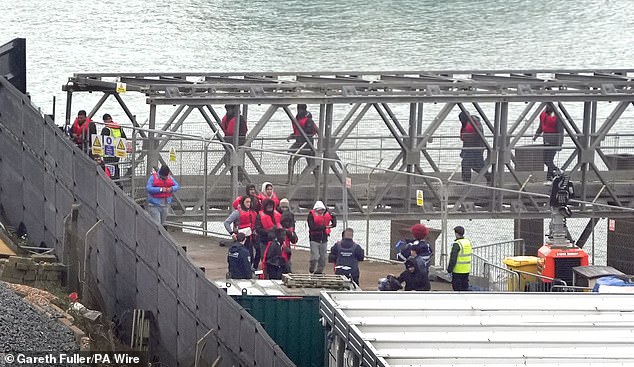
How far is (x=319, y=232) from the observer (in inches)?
920

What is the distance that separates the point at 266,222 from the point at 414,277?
343cm

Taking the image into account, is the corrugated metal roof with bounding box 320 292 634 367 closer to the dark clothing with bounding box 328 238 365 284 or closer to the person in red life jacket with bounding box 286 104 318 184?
the dark clothing with bounding box 328 238 365 284

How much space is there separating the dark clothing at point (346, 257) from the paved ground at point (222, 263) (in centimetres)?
181

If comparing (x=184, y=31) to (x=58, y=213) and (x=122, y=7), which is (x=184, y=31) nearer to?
(x=122, y=7)

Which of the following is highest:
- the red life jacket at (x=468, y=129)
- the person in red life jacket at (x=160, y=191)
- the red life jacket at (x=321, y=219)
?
the red life jacket at (x=468, y=129)

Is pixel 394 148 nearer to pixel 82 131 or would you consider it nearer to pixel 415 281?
pixel 82 131

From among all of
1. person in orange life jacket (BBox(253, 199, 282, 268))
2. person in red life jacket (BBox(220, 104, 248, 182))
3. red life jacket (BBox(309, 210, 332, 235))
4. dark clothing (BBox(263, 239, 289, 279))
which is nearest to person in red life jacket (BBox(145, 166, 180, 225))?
person in orange life jacket (BBox(253, 199, 282, 268))

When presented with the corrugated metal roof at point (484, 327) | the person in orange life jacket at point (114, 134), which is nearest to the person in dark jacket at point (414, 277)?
the corrugated metal roof at point (484, 327)

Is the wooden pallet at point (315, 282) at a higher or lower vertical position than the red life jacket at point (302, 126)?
lower

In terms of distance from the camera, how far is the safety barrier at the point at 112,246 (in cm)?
1815

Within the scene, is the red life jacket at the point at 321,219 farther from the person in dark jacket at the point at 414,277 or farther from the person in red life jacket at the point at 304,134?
the person in red life jacket at the point at 304,134

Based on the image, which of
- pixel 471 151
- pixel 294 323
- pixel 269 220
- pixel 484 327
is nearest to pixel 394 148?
pixel 471 151

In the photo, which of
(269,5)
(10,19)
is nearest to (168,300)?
(10,19)

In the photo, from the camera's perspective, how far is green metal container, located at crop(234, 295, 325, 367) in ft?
63.6
